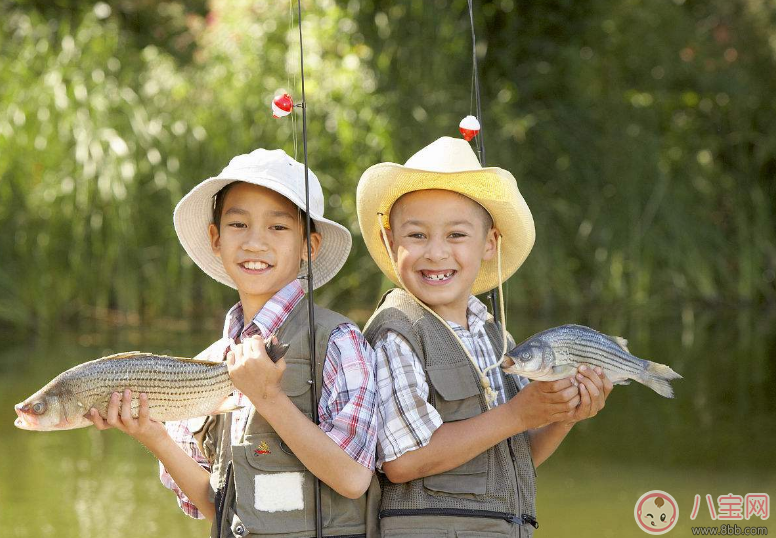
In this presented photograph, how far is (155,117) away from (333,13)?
2.04 metres

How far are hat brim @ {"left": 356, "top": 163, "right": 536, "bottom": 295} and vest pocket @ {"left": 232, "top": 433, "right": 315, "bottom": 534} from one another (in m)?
0.53

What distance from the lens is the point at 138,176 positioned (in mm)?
7898

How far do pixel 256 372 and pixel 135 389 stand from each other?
25 centimetres

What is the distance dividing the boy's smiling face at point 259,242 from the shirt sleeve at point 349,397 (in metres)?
0.20

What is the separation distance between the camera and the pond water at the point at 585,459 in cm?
426

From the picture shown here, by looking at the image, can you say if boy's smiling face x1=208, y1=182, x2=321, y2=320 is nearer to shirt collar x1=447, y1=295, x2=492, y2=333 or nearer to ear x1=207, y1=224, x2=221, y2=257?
ear x1=207, y1=224, x2=221, y2=257

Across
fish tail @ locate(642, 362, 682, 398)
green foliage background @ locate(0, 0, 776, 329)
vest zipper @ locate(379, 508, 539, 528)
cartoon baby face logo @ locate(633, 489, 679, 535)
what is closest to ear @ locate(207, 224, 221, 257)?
vest zipper @ locate(379, 508, 539, 528)

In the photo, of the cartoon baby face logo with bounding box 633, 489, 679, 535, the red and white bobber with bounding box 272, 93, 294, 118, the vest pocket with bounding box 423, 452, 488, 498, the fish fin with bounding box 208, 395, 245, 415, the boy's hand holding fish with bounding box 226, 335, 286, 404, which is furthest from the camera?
the cartoon baby face logo with bounding box 633, 489, 679, 535

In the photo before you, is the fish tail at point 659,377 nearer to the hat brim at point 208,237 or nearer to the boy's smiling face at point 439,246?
the boy's smiling face at point 439,246

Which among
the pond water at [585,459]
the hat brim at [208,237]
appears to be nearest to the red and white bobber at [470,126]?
the hat brim at [208,237]

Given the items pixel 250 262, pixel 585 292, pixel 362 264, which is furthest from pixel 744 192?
pixel 250 262

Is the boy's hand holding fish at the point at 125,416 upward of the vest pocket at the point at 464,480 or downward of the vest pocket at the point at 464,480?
upward

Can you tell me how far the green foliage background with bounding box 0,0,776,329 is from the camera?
786cm

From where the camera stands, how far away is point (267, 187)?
237 cm
